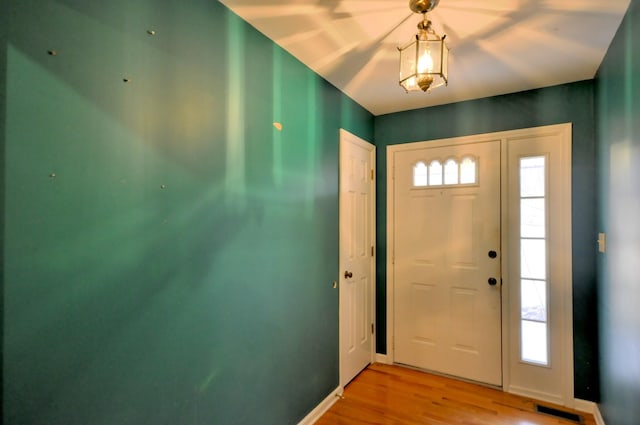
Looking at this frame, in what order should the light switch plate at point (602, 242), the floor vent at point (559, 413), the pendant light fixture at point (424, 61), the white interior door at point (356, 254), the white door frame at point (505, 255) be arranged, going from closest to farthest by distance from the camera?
the pendant light fixture at point (424, 61), the light switch plate at point (602, 242), the floor vent at point (559, 413), the white door frame at point (505, 255), the white interior door at point (356, 254)

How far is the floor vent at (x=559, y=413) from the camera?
231 cm

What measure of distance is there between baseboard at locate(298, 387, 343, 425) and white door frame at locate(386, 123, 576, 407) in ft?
2.74

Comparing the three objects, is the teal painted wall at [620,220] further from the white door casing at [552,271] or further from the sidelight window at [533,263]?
the sidelight window at [533,263]

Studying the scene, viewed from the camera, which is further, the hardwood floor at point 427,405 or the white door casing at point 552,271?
the white door casing at point 552,271

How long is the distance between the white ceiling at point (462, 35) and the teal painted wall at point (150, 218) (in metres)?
0.22

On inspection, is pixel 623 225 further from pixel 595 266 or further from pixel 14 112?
pixel 14 112

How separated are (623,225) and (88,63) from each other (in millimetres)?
2545

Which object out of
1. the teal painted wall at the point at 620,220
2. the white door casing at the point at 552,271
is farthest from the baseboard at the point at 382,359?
the teal painted wall at the point at 620,220

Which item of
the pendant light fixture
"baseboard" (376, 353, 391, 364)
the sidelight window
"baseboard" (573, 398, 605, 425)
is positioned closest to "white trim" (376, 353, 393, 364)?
"baseboard" (376, 353, 391, 364)

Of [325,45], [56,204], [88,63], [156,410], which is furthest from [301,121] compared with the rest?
[156,410]

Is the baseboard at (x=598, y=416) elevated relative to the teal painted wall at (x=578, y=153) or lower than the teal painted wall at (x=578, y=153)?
lower

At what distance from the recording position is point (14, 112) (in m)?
0.93

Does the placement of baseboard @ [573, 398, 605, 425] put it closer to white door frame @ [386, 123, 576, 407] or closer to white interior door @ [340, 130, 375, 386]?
white door frame @ [386, 123, 576, 407]

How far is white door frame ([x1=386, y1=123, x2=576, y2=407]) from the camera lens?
2467mm
